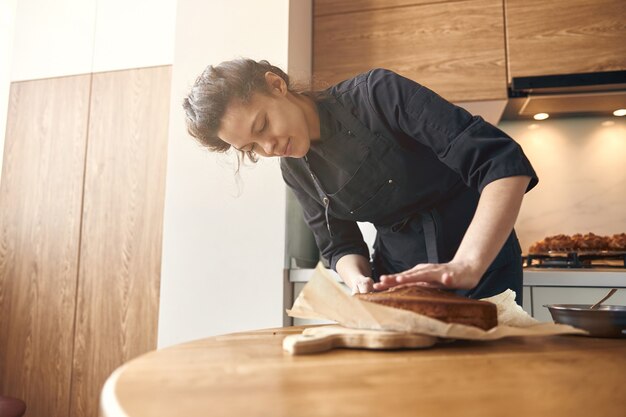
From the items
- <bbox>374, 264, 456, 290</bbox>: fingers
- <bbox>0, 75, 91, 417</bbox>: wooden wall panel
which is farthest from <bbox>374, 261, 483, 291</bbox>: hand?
<bbox>0, 75, 91, 417</bbox>: wooden wall panel

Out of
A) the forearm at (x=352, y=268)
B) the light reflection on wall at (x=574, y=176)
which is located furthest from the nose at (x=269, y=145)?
the light reflection on wall at (x=574, y=176)

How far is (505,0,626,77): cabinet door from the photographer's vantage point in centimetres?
203

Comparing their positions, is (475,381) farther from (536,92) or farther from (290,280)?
(536,92)

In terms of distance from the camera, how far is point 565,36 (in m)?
2.06

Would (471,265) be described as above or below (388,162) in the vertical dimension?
below

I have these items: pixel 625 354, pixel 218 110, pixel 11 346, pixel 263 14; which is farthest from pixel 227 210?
pixel 625 354

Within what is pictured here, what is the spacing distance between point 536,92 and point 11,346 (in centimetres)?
232

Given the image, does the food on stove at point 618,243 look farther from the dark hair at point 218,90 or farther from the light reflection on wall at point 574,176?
the dark hair at point 218,90

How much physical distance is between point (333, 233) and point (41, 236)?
1.57 m

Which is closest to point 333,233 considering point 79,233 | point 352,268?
point 352,268

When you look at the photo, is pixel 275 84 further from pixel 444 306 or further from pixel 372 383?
pixel 372 383

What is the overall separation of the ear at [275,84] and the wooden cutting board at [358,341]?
1.98 feet

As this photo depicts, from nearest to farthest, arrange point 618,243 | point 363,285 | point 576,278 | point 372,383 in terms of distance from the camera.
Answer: point 372,383
point 363,285
point 576,278
point 618,243

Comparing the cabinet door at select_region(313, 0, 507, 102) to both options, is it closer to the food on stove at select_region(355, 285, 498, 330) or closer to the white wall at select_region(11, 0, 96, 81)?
the white wall at select_region(11, 0, 96, 81)
